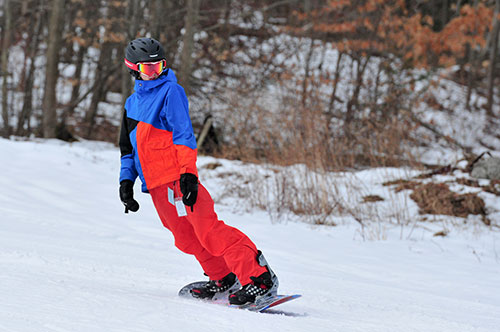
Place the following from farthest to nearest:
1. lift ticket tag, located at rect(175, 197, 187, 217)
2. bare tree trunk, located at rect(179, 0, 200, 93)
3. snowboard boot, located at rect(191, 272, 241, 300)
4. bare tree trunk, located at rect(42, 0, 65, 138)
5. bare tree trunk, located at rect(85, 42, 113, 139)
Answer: bare tree trunk, located at rect(85, 42, 113, 139) → bare tree trunk, located at rect(42, 0, 65, 138) → bare tree trunk, located at rect(179, 0, 200, 93) → snowboard boot, located at rect(191, 272, 241, 300) → lift ticket tag, located at rect(175, 197, 187, 217)

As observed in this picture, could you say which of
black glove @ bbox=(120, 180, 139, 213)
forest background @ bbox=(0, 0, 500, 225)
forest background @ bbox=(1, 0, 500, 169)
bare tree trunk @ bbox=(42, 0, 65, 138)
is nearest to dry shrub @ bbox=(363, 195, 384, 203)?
forest background @ bbox=(0, 0, 500, 225)

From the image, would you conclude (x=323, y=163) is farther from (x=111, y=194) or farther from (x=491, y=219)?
(x=111, y=194)

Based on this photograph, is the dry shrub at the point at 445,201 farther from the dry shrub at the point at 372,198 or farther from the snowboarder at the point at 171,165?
the snowboarder at the point at 171,165

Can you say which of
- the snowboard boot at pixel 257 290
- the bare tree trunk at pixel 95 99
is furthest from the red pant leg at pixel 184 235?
the bare tree trunk at pixel 95 99

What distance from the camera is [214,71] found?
1441 cm

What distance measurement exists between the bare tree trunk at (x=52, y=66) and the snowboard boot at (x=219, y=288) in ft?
34.0

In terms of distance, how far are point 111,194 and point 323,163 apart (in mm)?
2919

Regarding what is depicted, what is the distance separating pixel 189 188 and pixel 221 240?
39 centimetres

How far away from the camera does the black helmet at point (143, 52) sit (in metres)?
2.93

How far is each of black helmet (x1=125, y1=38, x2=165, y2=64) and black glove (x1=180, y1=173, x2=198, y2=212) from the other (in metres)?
0.70

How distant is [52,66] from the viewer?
12344 mm

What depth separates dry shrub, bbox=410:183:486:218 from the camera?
6921 mm

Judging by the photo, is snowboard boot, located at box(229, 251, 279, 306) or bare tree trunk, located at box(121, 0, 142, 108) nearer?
snowboard boot, located at box(229, 251, 279, 306)

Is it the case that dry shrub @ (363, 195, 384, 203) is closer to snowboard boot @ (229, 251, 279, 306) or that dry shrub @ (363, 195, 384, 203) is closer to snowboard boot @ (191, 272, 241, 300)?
snowboard boot @ (191, 272, 241, 300)
